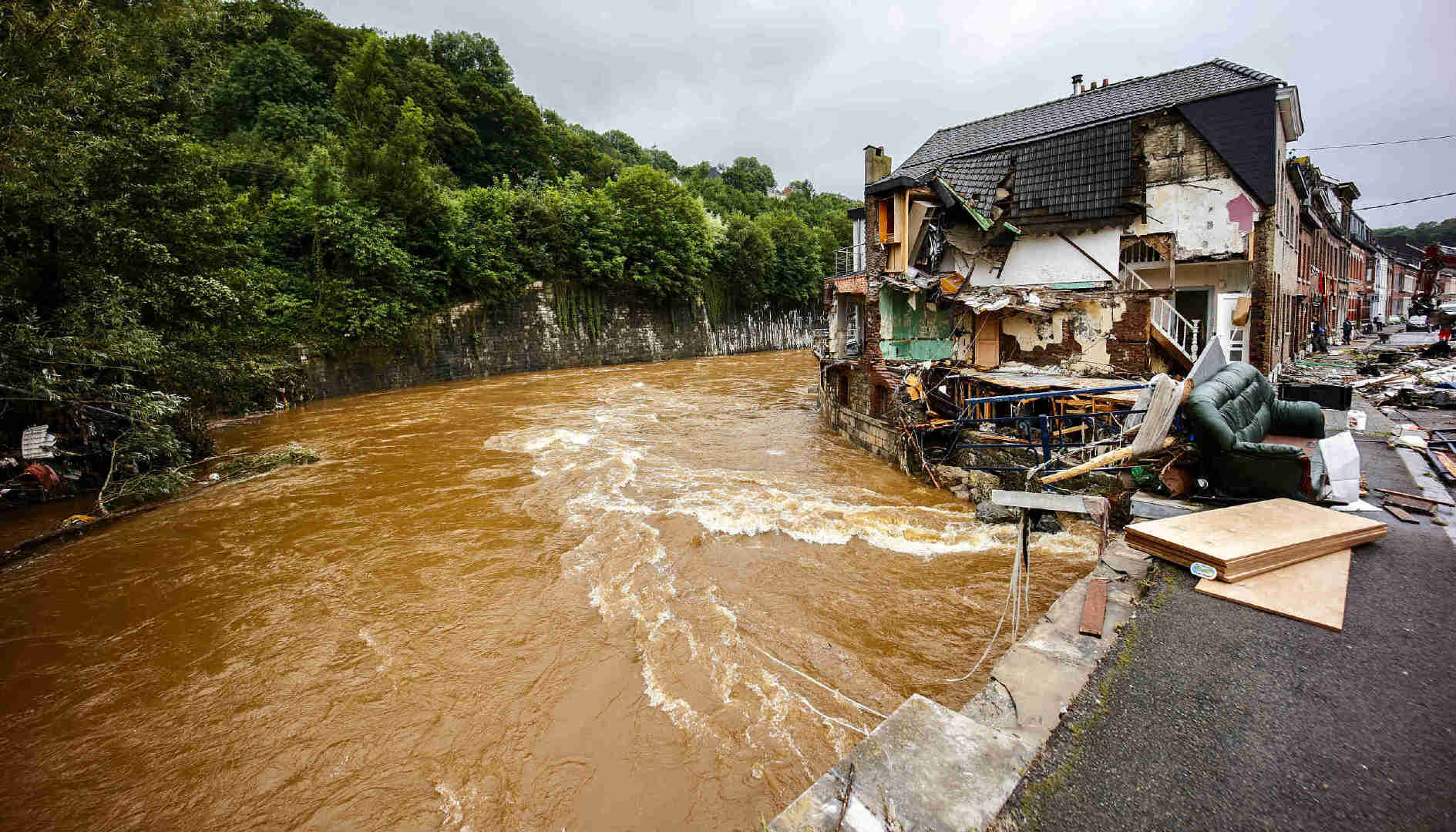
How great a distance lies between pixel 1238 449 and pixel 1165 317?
8797 mm

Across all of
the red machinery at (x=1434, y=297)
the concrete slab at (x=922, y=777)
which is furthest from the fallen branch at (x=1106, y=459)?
the red machinery at (x=1434, y=297)

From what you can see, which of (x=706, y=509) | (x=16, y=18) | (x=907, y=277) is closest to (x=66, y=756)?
(x=706, y=509)

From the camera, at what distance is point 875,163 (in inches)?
691

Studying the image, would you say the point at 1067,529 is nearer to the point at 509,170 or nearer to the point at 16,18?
the point at 16,18

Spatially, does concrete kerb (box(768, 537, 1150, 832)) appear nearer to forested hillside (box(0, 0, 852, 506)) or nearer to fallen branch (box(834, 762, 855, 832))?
fallen branch (box(834, 762, 855, 832))

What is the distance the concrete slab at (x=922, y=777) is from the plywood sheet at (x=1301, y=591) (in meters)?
2.29

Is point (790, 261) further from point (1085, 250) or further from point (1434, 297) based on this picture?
point (1434, 297)

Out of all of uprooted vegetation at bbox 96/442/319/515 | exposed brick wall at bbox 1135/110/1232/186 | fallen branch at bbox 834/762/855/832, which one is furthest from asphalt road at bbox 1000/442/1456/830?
uprooted vegetation at bbox 96/442/319/515

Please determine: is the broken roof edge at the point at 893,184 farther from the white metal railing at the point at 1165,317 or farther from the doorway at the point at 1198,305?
the doorway at the point at 1198,305

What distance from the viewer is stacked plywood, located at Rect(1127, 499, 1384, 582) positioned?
3.98m

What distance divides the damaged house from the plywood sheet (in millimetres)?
6105

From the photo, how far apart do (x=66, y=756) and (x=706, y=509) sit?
6972 mm

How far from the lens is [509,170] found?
39938 mm

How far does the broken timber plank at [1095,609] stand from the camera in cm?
356
